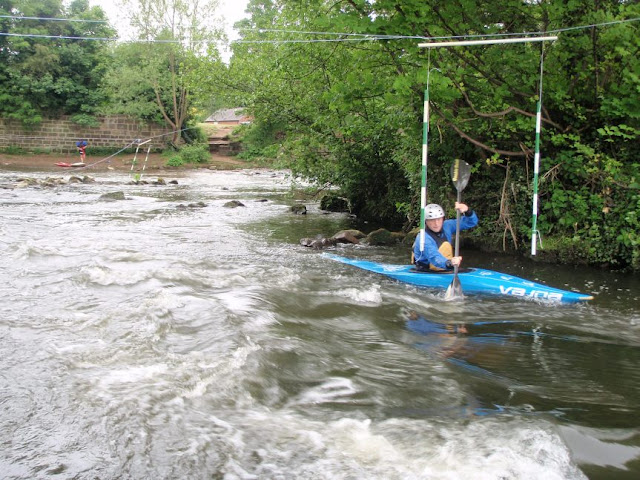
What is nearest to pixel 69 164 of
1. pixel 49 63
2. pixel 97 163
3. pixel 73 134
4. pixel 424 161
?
pixel 97 163

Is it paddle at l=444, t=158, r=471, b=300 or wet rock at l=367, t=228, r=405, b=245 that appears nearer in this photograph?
paddle at l=444, t=158, r=471, b=300

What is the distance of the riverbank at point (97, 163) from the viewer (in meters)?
28.4

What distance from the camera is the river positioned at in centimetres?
314

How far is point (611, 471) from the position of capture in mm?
2992

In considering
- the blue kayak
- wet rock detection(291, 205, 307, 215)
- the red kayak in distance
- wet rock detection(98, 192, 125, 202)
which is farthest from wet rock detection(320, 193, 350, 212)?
the red kayak in distance

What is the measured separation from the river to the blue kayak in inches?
5.7

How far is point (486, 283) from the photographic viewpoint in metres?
6.73

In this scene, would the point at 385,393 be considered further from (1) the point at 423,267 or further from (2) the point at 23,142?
(2) the point at 23,142

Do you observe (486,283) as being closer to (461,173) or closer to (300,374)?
(461,173)

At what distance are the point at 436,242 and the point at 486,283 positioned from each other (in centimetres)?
96

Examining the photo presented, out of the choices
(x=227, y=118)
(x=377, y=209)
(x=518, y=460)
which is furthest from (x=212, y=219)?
(x=227, y=118)

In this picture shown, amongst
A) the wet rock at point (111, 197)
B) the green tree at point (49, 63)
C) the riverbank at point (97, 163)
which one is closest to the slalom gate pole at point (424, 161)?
the wet rock at point (111, 197)

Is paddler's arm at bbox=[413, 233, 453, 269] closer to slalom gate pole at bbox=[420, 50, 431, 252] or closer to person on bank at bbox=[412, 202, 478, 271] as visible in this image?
person on bank at bbox=[412, 202, 478, 271]

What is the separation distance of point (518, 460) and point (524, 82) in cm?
620
